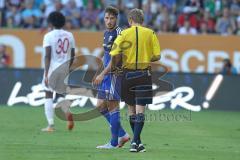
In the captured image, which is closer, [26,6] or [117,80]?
[117,80]

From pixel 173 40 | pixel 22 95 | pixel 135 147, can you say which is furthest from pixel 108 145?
pixel 173 40

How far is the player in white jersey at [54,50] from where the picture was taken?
16.2 meters

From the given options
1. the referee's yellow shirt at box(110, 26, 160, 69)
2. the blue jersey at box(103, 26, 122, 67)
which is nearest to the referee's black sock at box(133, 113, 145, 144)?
the referee's yellow shirt at box(110, 26, 160, 69)

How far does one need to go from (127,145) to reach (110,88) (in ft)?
3.76

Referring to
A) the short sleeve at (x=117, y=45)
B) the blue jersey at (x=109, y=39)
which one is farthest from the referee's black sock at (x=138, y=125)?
the blue jersey at (x=109, y=39)

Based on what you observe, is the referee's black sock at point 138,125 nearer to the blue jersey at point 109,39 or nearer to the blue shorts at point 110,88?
the blue shorts at point 110,88

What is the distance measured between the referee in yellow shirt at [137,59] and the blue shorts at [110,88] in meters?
0.37

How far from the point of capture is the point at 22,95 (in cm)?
2308

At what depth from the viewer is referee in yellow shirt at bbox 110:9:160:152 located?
12.6 metres

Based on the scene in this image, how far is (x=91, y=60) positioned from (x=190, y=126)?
7.33m

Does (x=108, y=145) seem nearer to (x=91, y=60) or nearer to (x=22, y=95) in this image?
(x=22, y=95)

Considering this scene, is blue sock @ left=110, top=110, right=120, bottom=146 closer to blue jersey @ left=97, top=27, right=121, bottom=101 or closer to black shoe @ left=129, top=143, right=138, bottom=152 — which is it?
blue jersey @ left=97, top=27, right=121, bottom=101

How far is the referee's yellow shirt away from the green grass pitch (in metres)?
1.41

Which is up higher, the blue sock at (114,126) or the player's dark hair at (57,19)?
the player's dark hair at (57,19)
